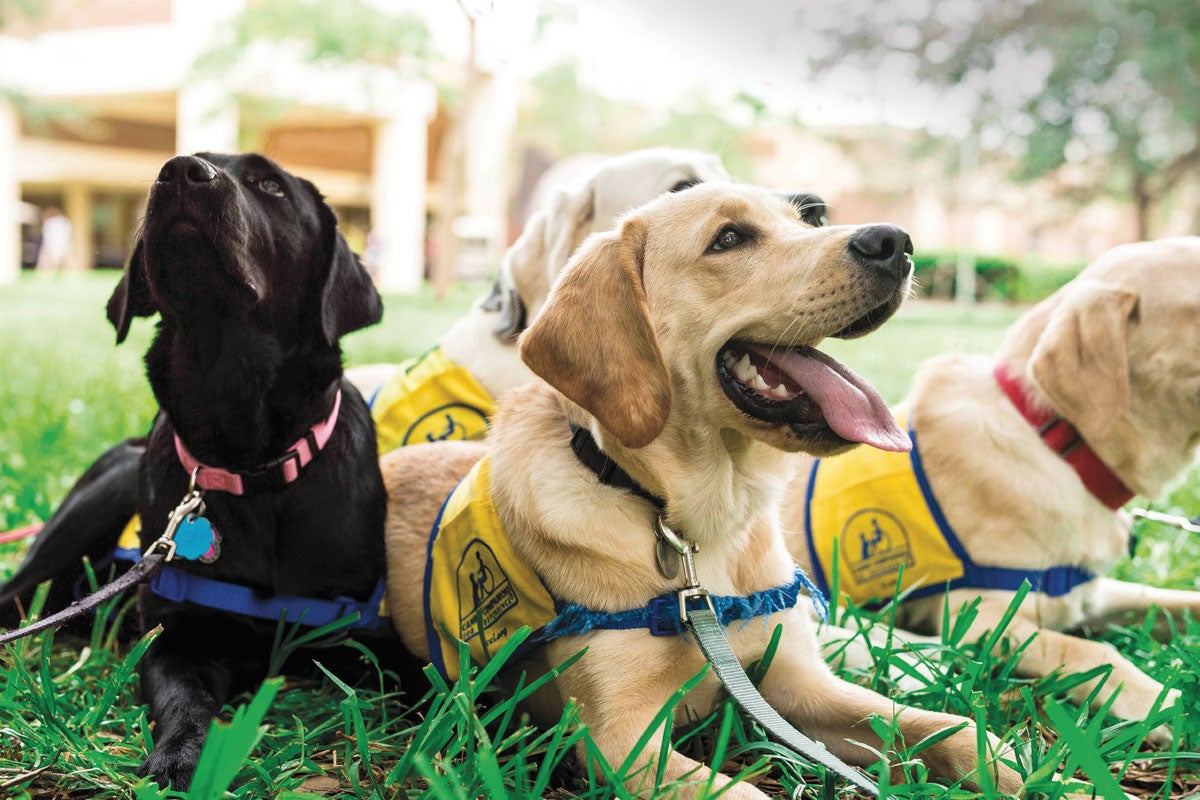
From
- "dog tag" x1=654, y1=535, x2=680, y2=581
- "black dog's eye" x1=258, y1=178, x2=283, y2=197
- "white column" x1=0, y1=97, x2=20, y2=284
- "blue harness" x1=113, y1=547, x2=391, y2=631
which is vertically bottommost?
"white column" x1=0, y1=97, x2=20, y2=284

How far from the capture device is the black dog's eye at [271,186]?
2650mm

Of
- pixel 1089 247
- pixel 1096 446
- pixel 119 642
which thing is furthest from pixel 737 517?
pixel 1089 247

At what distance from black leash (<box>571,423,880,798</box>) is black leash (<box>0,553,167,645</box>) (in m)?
1.01

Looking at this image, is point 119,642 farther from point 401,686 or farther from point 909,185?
point 909,185

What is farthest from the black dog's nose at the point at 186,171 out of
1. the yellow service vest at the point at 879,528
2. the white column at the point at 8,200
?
the white column at the point at 8,200

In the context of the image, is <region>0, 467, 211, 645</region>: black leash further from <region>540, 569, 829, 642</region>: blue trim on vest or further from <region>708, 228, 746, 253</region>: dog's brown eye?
<region>708, 228, 746, 253</region>: dog's brown eye

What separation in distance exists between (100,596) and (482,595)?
2.71 feet

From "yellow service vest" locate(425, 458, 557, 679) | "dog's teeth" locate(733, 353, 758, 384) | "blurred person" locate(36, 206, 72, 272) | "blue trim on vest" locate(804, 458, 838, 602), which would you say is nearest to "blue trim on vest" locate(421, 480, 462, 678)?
"yellow service vest" locate(425, 458, 557, 679)

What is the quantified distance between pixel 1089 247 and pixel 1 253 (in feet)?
170

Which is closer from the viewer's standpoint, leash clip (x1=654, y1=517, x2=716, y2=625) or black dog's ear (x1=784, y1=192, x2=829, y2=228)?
leash clip (x1=654, y1=517, x2=716, y2=625)

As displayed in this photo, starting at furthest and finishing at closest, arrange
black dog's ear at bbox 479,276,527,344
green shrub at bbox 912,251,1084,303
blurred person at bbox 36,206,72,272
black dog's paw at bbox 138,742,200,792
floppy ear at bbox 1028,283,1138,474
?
blurred person at bbox 36,206,72,272, green shrub at bbox 912,251,1084,303, black dog's ear at bbox 479,276,527,344, floppy ear at bbox 1028,283,1138,474, black dog's paw at bbox 138,742,200,792

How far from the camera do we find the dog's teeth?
7.44 ft

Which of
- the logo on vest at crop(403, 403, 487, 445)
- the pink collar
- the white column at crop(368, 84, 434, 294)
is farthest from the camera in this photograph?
the white column at crop(368, 84, 434, 294)

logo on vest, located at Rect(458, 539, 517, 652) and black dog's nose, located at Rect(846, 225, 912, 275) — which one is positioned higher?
black dog's nose, located at Rect(846, 225, 912, 275)
